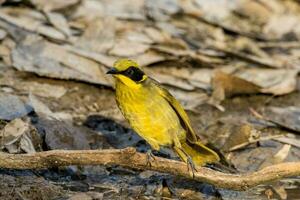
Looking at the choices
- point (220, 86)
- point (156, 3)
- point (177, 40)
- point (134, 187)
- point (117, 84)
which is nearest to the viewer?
point (117, 84)

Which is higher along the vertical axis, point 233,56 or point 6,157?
point 6,157

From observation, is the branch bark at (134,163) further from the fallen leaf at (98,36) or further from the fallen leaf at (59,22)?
the fallen leaf at (59,22)

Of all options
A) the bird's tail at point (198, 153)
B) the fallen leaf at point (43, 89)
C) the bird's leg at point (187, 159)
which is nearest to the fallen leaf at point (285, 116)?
the bird's tail at point (198, 153)

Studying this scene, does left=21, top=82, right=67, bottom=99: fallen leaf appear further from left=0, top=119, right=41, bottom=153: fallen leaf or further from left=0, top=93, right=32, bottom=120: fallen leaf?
left=0, top=119, right=41, bottom=153: fallen leaf

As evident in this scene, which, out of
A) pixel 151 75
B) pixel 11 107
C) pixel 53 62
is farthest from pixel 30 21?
pixel 11 107

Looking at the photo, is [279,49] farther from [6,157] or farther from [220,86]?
[6,157]

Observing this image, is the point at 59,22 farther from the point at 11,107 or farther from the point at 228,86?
the point at 228,86

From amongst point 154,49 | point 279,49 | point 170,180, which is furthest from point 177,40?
point 170,180
